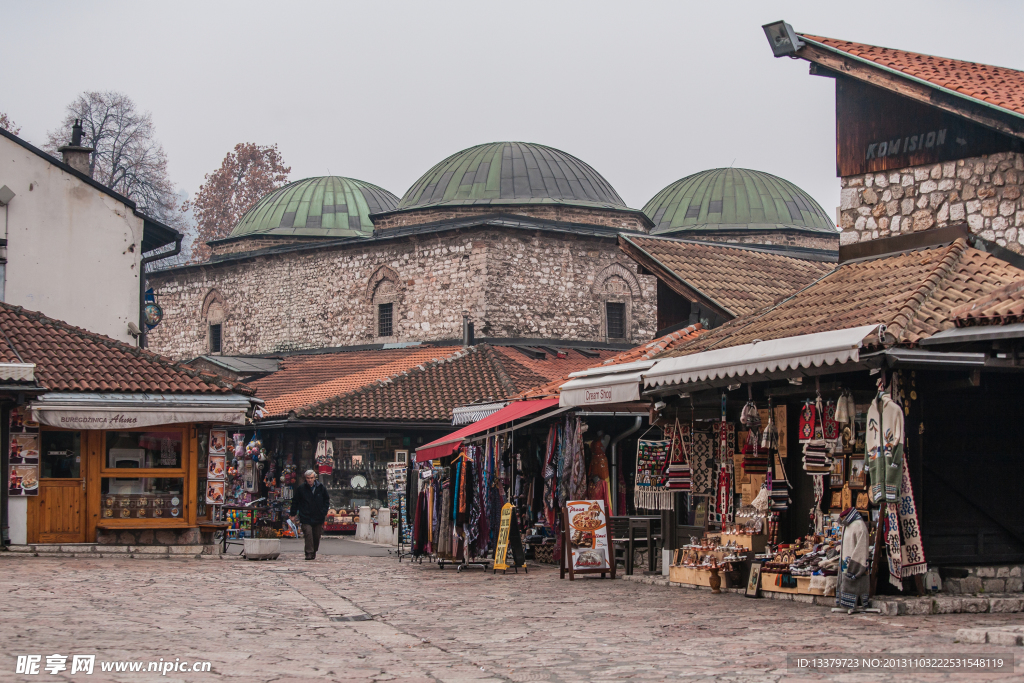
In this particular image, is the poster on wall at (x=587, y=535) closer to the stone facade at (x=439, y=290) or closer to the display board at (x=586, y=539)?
the display board at (x=586, y=539)

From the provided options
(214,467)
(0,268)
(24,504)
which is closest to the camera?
(24,504)

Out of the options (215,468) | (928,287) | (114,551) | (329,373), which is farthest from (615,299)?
(928,287)

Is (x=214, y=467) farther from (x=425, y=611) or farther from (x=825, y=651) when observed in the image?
(x=825, y=651)

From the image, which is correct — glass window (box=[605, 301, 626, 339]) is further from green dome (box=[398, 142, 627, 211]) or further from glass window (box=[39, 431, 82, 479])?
glass window (box=[39, 431, 82, 479])

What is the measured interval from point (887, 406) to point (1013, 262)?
330cm

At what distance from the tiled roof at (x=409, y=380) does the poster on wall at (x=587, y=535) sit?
30.8ft

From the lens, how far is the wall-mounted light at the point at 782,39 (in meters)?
14.2

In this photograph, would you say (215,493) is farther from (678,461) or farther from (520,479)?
(678,461)


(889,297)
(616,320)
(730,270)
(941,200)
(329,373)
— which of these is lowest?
(889,297)

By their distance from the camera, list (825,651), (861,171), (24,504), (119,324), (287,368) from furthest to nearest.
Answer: (287,368) < (119,324) < (24,504) < (861,171) < (825,651)

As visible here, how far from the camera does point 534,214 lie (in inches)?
1256

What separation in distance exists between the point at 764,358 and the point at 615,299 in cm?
2016

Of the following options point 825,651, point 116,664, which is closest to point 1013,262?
point 825,651

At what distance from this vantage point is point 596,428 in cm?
1770
